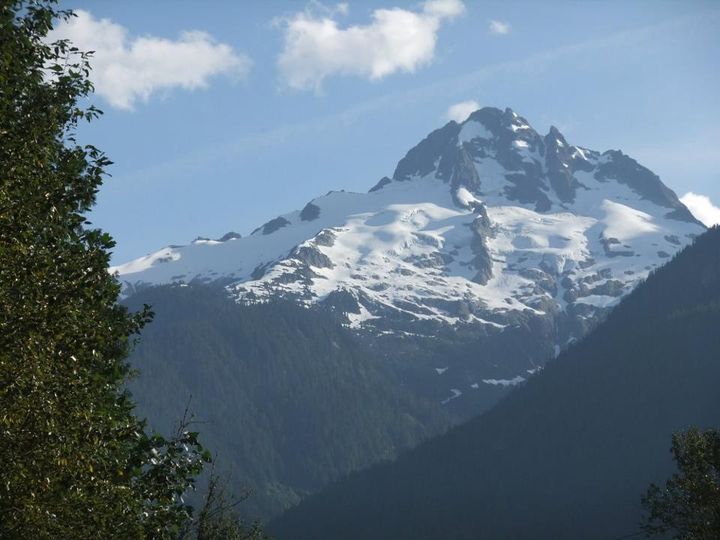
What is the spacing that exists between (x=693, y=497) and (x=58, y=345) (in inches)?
1224

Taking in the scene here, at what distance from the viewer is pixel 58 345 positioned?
19688 mm

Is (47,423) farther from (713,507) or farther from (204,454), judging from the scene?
(713,507)

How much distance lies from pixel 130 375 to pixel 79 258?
26.5 feet

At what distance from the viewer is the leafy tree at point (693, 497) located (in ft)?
137

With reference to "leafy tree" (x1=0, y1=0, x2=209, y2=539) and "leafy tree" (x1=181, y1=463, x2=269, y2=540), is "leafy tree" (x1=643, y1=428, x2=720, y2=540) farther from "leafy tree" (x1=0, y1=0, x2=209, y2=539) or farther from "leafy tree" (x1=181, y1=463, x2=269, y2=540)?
"leafy tree" (x1=0, y1=0, x2=209, y2=539)

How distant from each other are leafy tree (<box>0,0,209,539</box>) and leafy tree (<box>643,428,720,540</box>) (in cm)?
2613

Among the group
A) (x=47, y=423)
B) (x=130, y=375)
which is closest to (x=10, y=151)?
(x=47, y=423)

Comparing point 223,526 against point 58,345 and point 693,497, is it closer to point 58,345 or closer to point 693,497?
point 693,497

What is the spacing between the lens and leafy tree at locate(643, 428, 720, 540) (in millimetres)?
41822

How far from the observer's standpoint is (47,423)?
17.8 meters

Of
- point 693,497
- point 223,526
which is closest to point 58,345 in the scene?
point 693,497

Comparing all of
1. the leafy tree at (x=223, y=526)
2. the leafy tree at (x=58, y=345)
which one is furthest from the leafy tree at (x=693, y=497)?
the leafy tree at (x=58, y=345)

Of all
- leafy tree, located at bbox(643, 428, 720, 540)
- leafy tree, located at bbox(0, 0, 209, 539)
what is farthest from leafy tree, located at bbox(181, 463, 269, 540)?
leafy tree, located at bbox(643, 428, 720, 540)

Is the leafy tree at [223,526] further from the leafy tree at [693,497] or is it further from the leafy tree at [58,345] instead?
the leafy tree at [693,497]
